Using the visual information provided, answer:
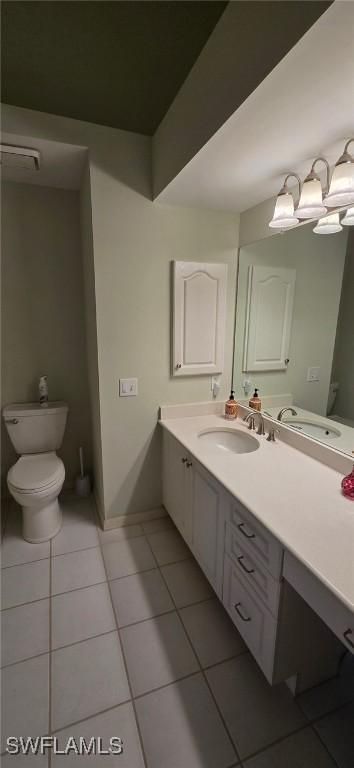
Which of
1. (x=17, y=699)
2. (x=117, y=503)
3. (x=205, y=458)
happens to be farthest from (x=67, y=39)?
(x=17, y=699)

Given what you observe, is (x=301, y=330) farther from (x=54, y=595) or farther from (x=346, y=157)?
(x=54, y=595)

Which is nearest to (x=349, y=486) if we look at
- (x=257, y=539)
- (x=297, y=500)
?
(x=297, y=500)

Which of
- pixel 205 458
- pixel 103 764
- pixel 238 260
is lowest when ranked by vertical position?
pixel 103 764

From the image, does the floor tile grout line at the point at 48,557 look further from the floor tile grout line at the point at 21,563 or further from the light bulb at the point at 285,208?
the light bulb at the point at 285,208

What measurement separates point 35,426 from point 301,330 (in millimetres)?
1843

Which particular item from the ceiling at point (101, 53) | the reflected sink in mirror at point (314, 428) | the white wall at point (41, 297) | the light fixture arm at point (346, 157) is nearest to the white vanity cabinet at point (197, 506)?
the reflected sink in mirror at point (314, 428)

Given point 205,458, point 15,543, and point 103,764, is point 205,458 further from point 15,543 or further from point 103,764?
point 15,543

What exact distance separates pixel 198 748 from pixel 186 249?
227cm

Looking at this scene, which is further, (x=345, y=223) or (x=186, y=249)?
(x=186, y=249)

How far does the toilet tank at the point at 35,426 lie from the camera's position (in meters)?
2.15

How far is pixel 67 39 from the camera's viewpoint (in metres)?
1.15

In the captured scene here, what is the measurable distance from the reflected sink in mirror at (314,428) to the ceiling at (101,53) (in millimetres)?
1611

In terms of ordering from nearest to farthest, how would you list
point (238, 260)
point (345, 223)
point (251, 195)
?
point (345, 223) → point (251, 195) → point (238, 260)

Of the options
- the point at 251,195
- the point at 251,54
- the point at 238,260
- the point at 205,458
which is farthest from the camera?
the point at 238,260
